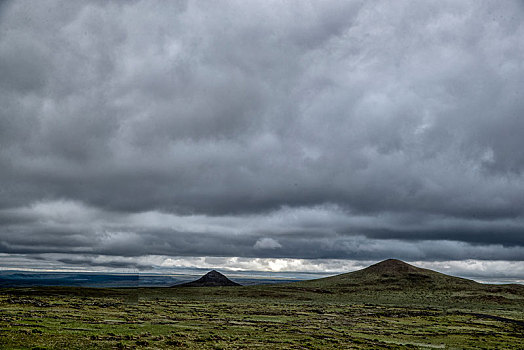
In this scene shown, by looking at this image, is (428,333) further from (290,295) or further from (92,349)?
(290,295)

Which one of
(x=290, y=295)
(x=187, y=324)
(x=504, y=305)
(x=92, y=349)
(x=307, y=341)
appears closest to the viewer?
(x=92, y=349)

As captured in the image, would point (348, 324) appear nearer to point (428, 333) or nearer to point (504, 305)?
point (428, 333)

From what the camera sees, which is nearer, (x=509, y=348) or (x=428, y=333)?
(x=509, y=348)

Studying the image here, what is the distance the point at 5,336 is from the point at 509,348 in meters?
62.4

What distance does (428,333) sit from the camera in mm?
76625

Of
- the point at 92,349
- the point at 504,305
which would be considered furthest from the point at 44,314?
the point at 504,305

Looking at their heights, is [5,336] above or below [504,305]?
above

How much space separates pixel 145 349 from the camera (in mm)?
46344

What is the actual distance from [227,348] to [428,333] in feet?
139

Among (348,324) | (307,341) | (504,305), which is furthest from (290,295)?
(307,341)

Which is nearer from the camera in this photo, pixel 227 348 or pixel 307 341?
pixel 227 348

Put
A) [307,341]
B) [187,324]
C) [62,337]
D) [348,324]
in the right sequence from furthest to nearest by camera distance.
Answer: [348,324]
[187,324]
[307,341]
[62,337]

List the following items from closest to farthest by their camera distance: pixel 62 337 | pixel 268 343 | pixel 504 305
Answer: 1. pixel 62 337
2. pixel 268 343
3. pixel 504 305

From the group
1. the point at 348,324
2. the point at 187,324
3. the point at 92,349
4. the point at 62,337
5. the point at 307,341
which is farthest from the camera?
the point at 348,324
